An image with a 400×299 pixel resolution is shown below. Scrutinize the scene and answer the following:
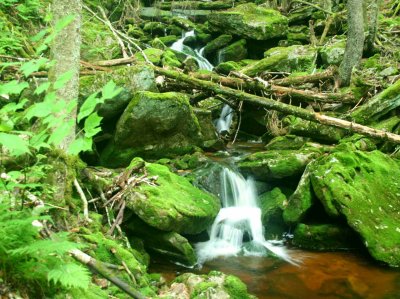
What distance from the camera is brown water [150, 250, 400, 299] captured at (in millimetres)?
6000

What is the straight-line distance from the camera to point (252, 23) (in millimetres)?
17094

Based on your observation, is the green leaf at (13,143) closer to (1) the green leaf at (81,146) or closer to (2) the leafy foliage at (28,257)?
(1) the green leaf at (81,146)

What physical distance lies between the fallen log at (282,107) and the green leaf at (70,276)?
7.25 metres

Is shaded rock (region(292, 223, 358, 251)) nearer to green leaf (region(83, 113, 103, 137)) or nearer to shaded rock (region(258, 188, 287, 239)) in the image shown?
shaded rock (region(258, 188, 287, 239))

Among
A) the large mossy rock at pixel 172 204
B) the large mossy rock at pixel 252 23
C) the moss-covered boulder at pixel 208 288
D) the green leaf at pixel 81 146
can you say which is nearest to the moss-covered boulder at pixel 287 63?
the large mossy rock at pixel 252 23

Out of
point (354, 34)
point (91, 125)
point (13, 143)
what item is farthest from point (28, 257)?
point (354, 34)

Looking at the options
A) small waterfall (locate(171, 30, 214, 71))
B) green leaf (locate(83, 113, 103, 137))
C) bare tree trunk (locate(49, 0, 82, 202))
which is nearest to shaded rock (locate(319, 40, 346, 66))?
small waterfall (locate(171, 30, 214, 71))

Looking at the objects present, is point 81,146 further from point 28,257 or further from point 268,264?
point 268,264

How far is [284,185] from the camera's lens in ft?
29.4

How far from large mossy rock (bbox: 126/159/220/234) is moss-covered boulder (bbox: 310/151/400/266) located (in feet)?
6.82

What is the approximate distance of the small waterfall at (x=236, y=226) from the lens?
7551 mm

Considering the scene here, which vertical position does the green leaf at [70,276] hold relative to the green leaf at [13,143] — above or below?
below

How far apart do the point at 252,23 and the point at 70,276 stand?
1648cm

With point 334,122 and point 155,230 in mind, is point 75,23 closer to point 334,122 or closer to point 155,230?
point 155,230
